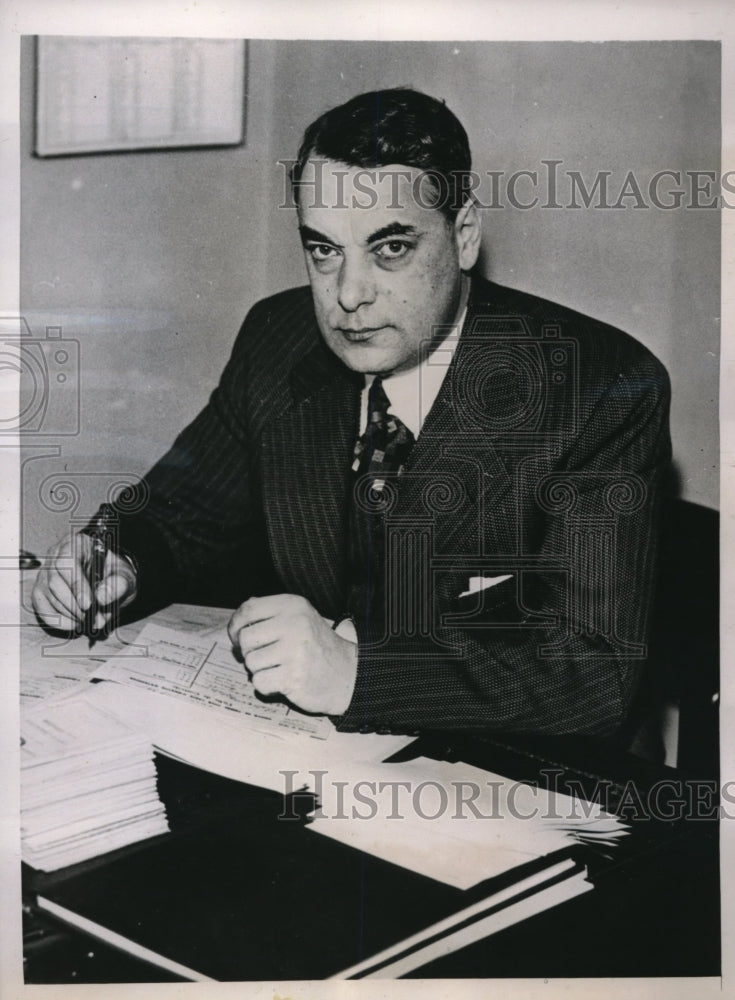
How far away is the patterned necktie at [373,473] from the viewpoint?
47.6 inches

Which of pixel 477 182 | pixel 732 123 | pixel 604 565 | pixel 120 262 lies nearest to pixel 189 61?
pixel 120 262

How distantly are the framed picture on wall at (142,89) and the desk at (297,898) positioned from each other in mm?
805

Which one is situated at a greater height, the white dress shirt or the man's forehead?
the man's forehead

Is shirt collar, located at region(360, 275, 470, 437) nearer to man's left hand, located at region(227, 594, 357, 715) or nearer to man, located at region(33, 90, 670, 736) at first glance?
man, located at region(33, 90, 670, 736)

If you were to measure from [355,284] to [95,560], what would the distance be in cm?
49

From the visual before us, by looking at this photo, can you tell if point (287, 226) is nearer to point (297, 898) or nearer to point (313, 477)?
point (313, 477)

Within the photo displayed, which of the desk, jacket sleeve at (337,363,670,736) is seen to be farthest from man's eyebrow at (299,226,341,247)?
the desk

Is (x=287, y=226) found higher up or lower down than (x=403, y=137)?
lower down

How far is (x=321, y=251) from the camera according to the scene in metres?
1.20

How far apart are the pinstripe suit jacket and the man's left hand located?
2 centimetres

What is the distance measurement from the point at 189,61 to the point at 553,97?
1.54ft

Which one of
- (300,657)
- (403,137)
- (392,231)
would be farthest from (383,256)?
(300,657)

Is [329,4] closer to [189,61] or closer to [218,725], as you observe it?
[189,61]

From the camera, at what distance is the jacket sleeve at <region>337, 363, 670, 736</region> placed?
118 cm
